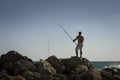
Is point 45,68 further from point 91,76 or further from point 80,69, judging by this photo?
point 91,76

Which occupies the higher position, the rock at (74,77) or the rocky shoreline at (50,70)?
the rocky shoreline at (50,70)

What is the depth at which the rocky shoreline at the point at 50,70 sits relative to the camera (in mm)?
21605

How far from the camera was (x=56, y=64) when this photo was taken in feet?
78.6

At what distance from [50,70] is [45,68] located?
1.20 ft

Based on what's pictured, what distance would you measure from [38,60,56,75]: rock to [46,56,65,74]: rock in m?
0.79

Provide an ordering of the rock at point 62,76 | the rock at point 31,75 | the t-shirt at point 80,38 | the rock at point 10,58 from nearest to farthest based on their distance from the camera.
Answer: the rock at point 31,75 < the rock at point 62,76 < the rock at point 10,58 < the t-shirt at point 80,38

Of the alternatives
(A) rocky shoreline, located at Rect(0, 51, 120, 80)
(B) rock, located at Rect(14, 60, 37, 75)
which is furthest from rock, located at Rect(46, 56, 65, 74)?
(B) rock, located at Rect(14, 60, 37, 75)

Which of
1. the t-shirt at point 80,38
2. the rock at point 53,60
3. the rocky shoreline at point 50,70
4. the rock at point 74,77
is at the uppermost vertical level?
the t-shirt at point 80,38

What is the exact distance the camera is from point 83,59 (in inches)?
980

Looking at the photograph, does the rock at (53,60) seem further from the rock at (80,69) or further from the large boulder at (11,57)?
the large boulder at (11,57)

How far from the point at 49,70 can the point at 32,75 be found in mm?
1406

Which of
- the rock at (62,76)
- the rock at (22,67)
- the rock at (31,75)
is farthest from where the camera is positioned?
the rock at (22,67)

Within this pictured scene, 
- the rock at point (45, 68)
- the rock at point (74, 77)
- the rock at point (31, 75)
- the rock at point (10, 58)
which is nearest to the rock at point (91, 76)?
the rock at point (74, 77)

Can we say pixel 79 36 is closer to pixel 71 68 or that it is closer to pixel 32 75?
pixel 71 68
